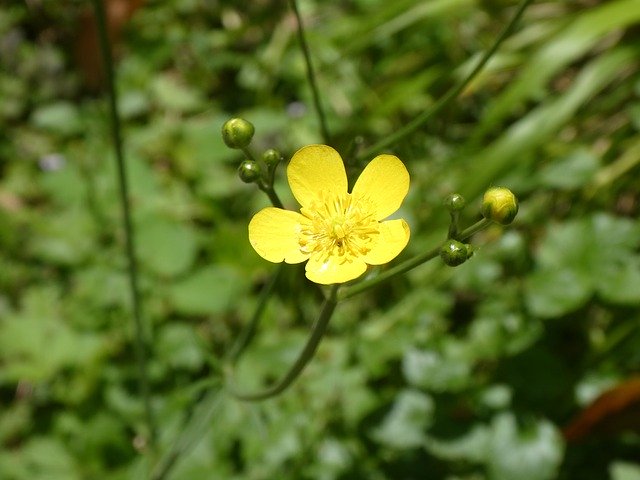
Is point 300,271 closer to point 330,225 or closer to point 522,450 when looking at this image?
point 522,450

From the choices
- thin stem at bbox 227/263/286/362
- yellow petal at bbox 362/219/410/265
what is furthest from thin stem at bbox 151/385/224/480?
yellow petal at bbox 362/219/410/265

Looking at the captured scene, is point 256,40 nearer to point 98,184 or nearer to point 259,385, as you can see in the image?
point 98,184

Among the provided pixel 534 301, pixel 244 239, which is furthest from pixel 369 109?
pixel 534 301

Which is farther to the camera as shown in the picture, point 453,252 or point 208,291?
point 208,291

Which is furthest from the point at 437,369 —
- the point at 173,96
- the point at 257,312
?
the point at 173,96

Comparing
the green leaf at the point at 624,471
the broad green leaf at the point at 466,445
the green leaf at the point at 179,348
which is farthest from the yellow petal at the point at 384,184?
the green leaf at the point at 624,471

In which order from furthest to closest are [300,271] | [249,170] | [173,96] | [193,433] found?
[173,96]
[300,271]
[193,433]
[249,170]

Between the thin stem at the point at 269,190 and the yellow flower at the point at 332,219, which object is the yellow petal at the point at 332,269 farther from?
the thin stem at the point at 269,190

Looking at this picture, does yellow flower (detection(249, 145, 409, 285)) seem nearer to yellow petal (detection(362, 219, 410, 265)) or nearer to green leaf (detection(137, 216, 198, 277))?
yellow petal (detection(362, 219, 410, 265))
